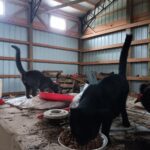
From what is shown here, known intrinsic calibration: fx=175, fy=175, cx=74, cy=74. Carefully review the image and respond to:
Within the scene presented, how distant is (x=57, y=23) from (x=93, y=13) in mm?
2033

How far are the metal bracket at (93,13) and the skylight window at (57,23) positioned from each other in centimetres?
130

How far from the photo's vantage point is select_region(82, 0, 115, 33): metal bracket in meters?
8.74

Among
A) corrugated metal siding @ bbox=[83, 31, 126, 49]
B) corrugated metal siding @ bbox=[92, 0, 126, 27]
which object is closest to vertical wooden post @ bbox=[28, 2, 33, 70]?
corrugated metal siding @ bbox=[83, 31, 126, 49]

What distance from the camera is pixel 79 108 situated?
1.30 m

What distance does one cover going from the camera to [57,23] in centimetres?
891

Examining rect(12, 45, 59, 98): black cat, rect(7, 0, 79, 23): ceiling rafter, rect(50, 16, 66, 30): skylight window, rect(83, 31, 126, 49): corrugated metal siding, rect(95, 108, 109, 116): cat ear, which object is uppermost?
rect(7, 0, 79, 23): ceiling rafter

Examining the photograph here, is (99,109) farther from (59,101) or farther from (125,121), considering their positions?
(59,101)

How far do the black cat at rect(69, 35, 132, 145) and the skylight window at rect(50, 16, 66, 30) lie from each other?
7.29 meters

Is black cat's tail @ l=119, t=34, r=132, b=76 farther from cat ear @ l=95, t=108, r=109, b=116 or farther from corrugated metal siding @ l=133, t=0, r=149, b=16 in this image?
corrugated metal siding @ l=133, t=0, r=149, b=16

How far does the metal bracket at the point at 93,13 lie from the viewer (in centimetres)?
874

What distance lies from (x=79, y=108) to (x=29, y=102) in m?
2.61

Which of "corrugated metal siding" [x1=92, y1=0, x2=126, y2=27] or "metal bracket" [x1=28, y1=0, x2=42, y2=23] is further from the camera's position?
"corrugated metal siding" [x1=92, y1=0, x2=126, y2=27]

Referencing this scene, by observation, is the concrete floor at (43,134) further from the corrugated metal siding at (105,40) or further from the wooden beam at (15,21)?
the corrugated metal siding at (105,40)

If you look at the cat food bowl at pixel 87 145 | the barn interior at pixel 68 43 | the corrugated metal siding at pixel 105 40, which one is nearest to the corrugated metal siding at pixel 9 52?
the barn interior at pixel 68 43
